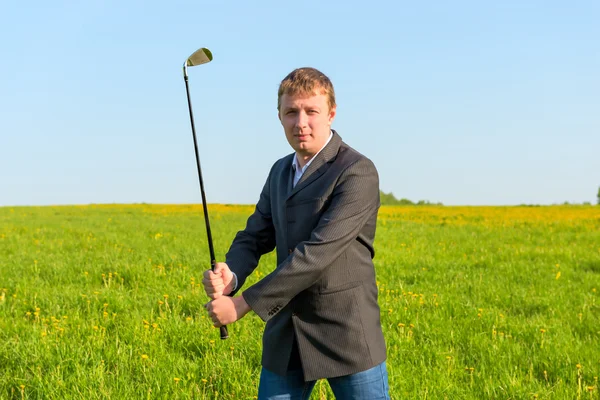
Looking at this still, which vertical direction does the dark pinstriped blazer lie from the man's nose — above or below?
below

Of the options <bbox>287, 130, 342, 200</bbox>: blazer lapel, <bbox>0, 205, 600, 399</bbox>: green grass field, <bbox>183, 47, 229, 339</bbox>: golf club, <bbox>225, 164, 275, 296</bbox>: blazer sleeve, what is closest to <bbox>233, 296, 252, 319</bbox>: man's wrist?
<bbox>183, 47, 229, 339</bbox>: golf club

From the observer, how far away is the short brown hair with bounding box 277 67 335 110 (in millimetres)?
2639

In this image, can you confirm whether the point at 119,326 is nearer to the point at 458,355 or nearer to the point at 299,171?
the point at 458,355

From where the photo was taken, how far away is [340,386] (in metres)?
2.71

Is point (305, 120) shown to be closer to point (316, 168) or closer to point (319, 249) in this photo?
point (316, 168)

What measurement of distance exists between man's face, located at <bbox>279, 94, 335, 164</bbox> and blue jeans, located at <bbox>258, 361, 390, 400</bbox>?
104 centimetres

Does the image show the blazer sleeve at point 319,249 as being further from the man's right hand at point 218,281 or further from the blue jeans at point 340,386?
the blue jeans at point 340,386

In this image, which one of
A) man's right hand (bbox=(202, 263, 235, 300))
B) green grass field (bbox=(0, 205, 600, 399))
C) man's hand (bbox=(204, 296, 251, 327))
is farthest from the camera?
green grass field (bbox=(0, 205, 600, 399))

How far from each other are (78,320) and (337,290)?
13.6ft

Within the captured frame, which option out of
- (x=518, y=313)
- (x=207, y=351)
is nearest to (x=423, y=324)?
(x=518, y=313)

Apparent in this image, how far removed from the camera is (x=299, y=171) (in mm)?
2848

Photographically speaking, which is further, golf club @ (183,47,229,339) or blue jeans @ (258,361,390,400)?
golf club @ (183,47,229,339)

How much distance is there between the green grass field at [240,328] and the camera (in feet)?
14.8

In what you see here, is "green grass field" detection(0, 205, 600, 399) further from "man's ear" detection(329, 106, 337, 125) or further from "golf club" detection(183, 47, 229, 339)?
"man's ear" detection(329, 106, 337, 125)
